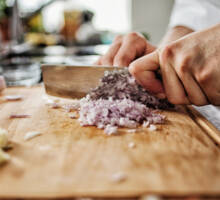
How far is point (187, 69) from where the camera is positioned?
0.87 metres

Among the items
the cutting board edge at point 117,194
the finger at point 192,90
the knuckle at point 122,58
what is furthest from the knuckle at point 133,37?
the cutting board edge at point 117,194

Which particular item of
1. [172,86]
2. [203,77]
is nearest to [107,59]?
[172,86]

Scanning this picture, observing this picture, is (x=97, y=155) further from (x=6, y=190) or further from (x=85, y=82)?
(x=85, y=82)

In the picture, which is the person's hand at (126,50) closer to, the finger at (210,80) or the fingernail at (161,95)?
the fingernail at (161,95)

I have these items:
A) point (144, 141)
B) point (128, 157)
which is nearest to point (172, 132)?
point (144, 141)

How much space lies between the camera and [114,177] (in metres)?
0.58

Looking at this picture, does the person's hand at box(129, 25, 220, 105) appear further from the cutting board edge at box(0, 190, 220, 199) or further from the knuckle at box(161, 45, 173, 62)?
the cutting board edge at box(0, 190, 220, 199)

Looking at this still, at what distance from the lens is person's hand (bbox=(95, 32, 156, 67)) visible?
47.5 inches

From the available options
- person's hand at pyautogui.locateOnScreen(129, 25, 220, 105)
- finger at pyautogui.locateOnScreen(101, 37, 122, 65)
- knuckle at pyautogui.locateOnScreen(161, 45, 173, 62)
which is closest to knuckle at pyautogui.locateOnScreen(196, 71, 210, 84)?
person's hand at pyautogui.locateOnScreen(129, 25, 220, 105)

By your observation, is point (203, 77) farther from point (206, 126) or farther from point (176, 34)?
point (176, 34)

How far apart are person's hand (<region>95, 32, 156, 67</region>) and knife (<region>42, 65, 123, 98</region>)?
0.15 m

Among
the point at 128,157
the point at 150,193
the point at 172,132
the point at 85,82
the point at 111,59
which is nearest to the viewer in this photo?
the point at 150,193

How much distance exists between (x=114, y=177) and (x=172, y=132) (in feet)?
1.15

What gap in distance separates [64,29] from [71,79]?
126 inches
